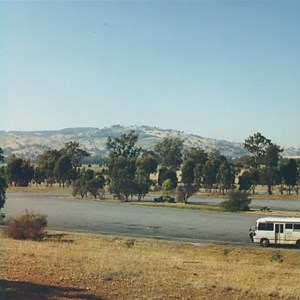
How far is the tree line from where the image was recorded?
3433 inches

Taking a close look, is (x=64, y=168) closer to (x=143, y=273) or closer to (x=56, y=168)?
(x=56, y=168)

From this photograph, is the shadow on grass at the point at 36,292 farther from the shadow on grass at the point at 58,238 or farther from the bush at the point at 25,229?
the bush at the point at 25,229

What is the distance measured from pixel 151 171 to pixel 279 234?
77445mm

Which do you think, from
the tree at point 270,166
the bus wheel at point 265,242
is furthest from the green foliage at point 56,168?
the bus wheel at point 265,242

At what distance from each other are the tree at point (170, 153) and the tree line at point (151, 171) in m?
16.4

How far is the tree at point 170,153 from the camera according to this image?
144 metres

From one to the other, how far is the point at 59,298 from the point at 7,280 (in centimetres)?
314

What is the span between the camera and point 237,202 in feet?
217

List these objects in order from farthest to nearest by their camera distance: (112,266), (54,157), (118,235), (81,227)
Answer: (54,157)
(81,227)
(118,235)
(112,266)

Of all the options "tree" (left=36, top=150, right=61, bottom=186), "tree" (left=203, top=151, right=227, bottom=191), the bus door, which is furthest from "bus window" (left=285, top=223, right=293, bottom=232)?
"tree" (left=36, top=150, right=61, bottom=186)

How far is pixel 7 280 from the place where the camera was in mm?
17219

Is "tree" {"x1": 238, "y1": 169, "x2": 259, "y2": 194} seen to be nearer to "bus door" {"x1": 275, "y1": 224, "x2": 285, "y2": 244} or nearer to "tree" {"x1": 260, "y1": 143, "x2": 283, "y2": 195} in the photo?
"tree" {"x1": 260, "y1": 143, "x2": 283, "y2": 195}

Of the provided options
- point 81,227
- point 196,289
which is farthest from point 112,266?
point 81,227

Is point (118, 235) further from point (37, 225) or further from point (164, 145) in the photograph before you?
point (164, 145)
